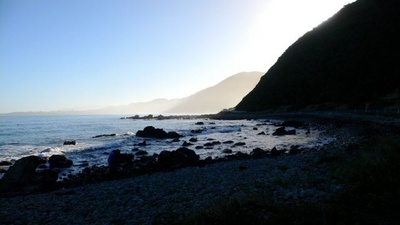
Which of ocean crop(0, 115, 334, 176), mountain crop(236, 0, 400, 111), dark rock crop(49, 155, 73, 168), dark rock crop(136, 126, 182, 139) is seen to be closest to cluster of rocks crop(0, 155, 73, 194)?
ocean crop(0, 115, 334, 176)

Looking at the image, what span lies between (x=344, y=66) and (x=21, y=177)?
93956 mm

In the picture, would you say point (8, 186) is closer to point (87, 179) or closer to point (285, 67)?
point (87, 179)

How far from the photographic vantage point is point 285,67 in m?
119

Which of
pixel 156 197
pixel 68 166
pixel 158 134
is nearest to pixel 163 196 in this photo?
pixel 156 197

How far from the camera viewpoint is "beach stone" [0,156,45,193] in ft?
60.4

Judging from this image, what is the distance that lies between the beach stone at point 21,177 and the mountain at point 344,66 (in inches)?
2465

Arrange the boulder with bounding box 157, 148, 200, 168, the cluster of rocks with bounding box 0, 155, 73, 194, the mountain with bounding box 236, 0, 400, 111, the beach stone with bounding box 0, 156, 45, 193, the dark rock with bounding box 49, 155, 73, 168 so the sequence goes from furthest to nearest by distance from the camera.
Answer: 1. the mountain with bounding box 236, 0, 400, 111
2. the dark rock with bounding box 49, 155, 73, 168
3. the boulder with bounding box 157, 148, 200, 168
4. the beach stone with bounding box 0, 156, 45, 193
5. the cluster of rocks with bounding box 0, 155, 73, 194

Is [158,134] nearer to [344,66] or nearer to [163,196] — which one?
[163,196]

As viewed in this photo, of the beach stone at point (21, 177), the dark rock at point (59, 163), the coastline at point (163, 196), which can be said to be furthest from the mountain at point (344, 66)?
the beach stone at point (21, 177)

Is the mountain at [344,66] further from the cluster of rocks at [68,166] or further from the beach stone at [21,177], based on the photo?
the beach stone at [21,177]

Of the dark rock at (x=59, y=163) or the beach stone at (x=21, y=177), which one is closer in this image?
the beach stone at (x=21, y=177)

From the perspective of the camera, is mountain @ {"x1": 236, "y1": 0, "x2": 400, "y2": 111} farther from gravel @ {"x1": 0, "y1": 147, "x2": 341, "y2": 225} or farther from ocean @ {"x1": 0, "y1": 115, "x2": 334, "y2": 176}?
gravel @ {"x1": 0, "y1": 147, "x2": 341, "y2": 225}

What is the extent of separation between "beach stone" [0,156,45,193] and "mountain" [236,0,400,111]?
205 feet

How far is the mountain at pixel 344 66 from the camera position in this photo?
79312 mm
